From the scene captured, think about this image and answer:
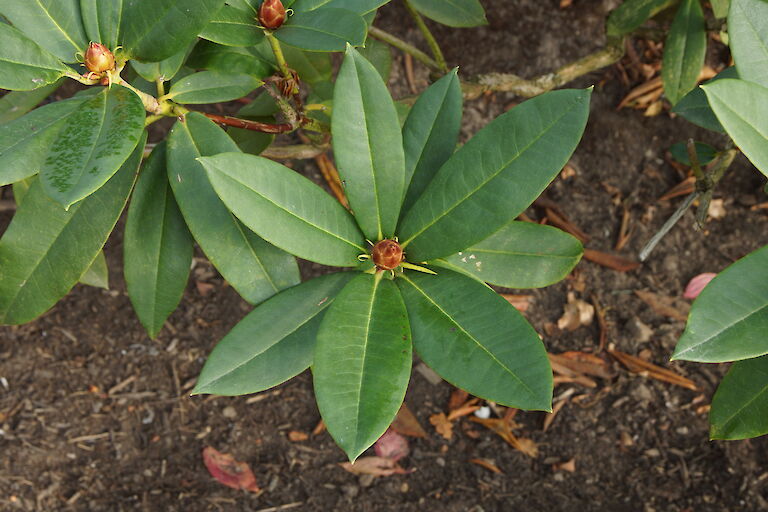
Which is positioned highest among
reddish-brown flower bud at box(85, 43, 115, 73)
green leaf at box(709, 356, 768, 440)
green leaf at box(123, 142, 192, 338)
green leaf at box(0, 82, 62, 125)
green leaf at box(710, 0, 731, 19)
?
green leaf at box(0, 82, 62, 125)

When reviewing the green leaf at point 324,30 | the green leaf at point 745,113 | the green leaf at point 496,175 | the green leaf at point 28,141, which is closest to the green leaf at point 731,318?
the green leaf at point 745,113

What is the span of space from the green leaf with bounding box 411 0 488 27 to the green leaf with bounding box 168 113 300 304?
803 mm

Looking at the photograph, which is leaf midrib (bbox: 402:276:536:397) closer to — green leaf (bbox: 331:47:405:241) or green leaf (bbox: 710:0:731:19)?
green leaf (bbox: 331:47:405:241)

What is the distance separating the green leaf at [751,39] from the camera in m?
0.97

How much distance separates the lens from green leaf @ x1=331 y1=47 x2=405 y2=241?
1006 mm

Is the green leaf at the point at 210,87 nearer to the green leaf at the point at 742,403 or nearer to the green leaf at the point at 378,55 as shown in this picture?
the green leaf at the point at 378,55

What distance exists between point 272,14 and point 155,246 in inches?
18.8

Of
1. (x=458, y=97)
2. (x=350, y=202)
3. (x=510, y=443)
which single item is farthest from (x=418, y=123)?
(x=510, y=443)

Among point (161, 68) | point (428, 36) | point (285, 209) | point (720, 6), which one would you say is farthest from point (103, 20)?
point (720, 6)

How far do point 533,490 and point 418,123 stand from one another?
54.0 inches

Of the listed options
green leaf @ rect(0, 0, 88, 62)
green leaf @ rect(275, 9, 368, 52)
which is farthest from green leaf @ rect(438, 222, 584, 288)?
green leaf @ rect(0, 0, 88, 62)

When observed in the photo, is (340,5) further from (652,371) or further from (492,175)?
(652,371)

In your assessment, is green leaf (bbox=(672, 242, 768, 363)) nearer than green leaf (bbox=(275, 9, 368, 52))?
Yes

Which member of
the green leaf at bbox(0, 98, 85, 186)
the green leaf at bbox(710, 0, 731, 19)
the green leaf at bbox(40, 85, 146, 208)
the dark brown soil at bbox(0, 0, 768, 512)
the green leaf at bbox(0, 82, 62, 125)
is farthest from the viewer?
the dark brown soil at bbox(0, 0, 768, 512)
